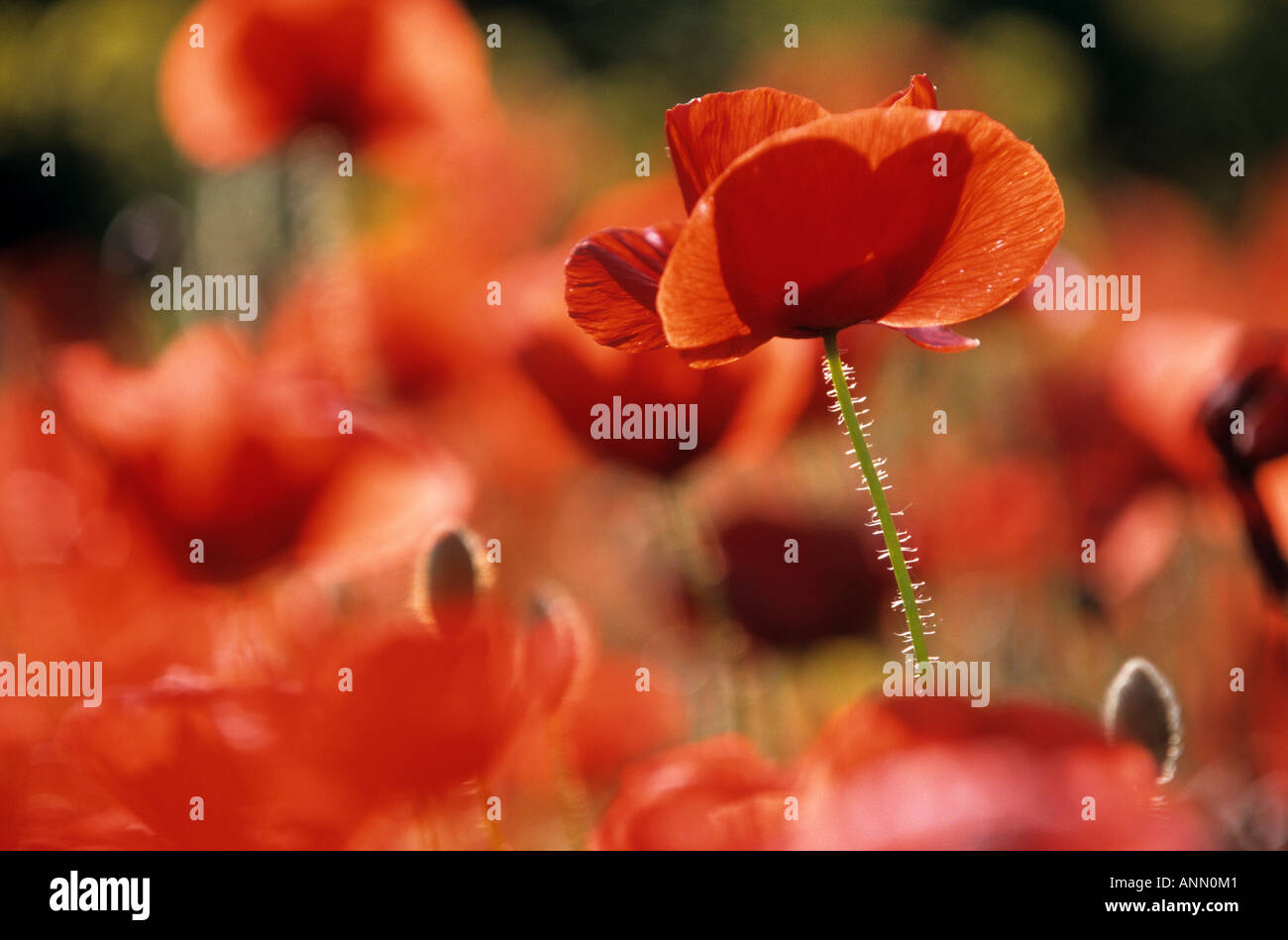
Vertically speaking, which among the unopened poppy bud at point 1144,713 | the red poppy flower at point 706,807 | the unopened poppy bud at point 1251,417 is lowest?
the red poppy flower at point 706,807

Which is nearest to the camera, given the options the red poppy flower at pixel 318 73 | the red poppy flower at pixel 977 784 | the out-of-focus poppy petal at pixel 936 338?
the red poppy flower at pixel 977 784

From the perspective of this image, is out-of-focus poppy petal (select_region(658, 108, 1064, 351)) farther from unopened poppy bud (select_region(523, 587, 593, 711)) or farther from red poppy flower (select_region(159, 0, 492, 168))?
red poppy flower (select_region(159, 0, 492, 168))

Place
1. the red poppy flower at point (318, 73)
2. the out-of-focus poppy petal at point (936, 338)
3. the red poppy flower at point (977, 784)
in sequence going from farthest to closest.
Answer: the red poppy flower at point (318, 73)
the out-of-focus poppy petal at point (936, 338)
the red poppy flower at point (977, 784)

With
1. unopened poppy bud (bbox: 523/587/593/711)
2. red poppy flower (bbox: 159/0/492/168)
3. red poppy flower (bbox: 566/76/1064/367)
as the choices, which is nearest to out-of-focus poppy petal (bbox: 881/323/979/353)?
red poppy flower (bbox: 566/76/1064/367)

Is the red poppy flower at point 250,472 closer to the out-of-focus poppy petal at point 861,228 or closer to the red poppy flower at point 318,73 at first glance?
the out-of-focus poppy petal at point 861,228

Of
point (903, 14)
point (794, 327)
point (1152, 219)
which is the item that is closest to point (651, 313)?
point (794, 327)

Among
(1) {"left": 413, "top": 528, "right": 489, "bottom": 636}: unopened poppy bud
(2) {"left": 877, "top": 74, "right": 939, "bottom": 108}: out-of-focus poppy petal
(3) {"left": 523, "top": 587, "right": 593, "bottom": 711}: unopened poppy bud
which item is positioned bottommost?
(3) {"left": 523, "top": 587, "right": 593, "bottom": 711}: unopened poppy bud

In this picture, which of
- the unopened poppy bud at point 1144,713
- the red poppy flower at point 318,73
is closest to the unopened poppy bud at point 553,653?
the unopened poppy bud at point 1144,713
